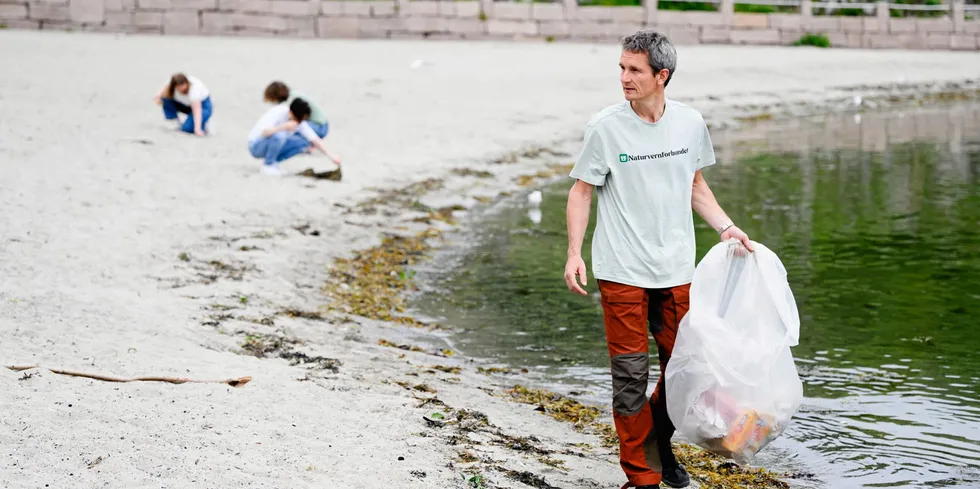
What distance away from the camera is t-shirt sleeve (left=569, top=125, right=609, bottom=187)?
4008 millimetres

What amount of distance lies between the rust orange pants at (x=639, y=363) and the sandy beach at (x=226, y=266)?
284 millimetres

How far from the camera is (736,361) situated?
13.1 ft

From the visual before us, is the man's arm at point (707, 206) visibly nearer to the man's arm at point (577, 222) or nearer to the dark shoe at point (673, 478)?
the man's arm at point (577, 222)

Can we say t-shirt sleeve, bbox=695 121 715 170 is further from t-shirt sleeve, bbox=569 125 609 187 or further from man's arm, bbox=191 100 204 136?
man's arm, bbox=191 100 204 136

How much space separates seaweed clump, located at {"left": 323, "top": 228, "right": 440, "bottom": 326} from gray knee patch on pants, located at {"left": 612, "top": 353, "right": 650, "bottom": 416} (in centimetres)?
337

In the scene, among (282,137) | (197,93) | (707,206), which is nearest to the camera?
(707,206)

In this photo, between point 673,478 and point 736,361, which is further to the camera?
point 673,478

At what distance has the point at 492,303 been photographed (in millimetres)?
7973

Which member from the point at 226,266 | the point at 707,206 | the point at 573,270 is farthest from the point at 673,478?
the point at 226,266

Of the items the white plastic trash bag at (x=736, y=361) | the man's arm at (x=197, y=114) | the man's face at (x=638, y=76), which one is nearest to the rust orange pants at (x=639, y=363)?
the white plastic trash bag at (x=736, y=361)

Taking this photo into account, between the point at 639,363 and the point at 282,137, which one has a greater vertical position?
the point at 282,137

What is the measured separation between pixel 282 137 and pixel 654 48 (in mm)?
8152

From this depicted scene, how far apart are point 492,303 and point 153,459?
13.8ft

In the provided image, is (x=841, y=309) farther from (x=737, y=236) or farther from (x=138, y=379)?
(x=138, y=379)
